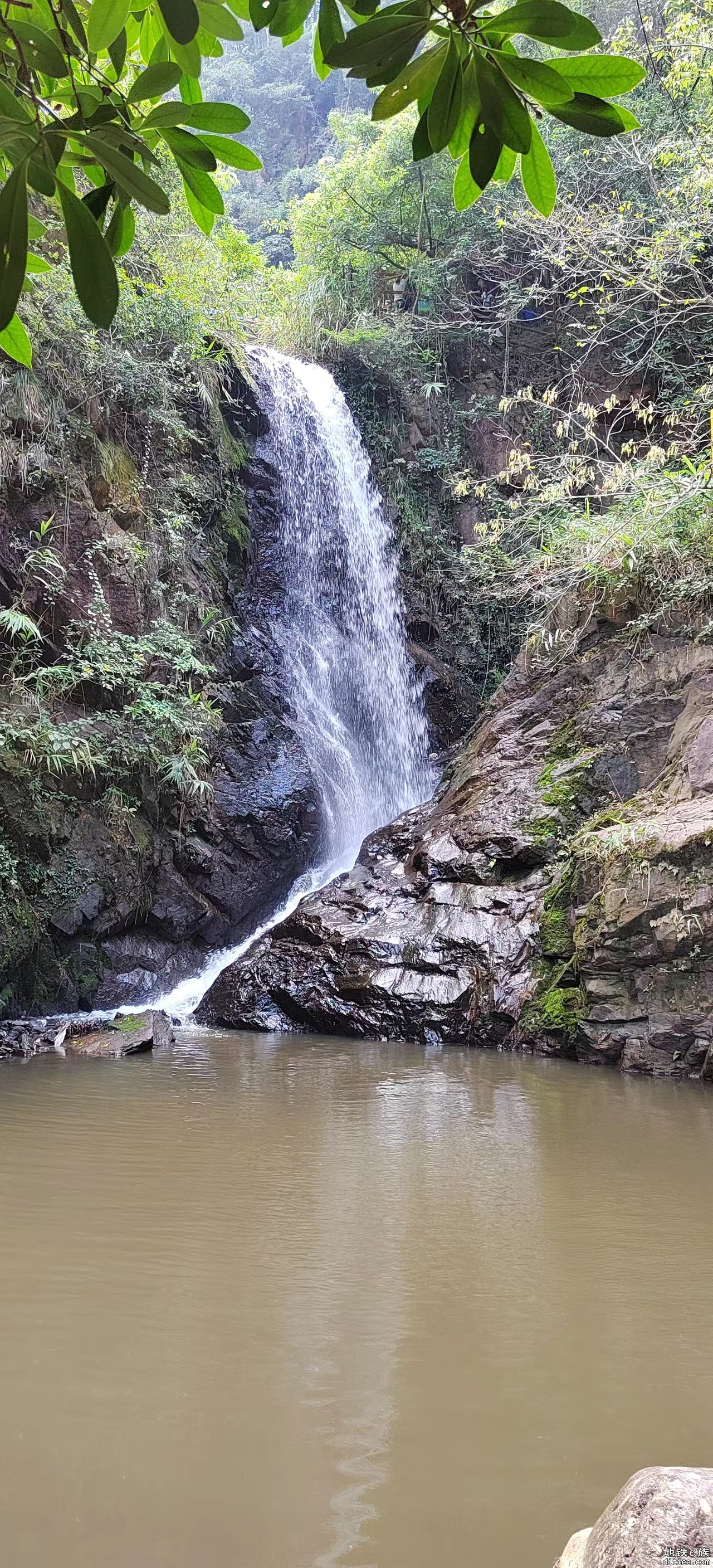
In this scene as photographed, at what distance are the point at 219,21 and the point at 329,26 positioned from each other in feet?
0.51

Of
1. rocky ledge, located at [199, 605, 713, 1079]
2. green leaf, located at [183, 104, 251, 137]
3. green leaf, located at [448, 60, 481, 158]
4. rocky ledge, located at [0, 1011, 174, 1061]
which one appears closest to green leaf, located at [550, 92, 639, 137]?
green leaf, located at [448, 60, 481, 158]

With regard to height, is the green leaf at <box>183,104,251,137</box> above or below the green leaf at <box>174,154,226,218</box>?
above

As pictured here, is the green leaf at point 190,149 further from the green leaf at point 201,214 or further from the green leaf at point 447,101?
the green leaf at point 447,101

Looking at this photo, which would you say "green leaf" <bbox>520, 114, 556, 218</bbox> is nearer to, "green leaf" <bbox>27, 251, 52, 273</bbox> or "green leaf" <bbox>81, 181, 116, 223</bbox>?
"green leaf" <bbox>81, 181, 116, 223</bbox>

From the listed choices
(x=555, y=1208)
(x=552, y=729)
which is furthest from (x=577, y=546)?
(x=555, y=1208)

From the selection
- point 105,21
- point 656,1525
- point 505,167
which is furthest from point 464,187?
point 656,1525

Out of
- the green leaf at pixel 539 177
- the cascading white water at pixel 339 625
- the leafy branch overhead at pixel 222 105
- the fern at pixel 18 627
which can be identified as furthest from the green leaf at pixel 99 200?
the cascading white water at pixel 339 625

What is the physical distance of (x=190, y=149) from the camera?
1.24 meters

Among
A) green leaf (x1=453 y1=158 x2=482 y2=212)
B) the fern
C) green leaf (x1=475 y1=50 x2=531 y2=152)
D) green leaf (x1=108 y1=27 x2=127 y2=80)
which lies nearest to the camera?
green leaf (x1=475 y1=50 x2=531 y2=152)

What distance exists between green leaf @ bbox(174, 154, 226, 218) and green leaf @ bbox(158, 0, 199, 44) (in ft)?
0.56

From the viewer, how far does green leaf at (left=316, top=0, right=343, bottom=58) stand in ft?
4.11

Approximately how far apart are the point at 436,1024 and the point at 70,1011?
3.10 meters

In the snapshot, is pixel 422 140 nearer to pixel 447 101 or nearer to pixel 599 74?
pixel 447 101

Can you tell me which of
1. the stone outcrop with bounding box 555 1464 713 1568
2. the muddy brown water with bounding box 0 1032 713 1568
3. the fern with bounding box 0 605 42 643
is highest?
the fern with bounding box 0 605 42 643
